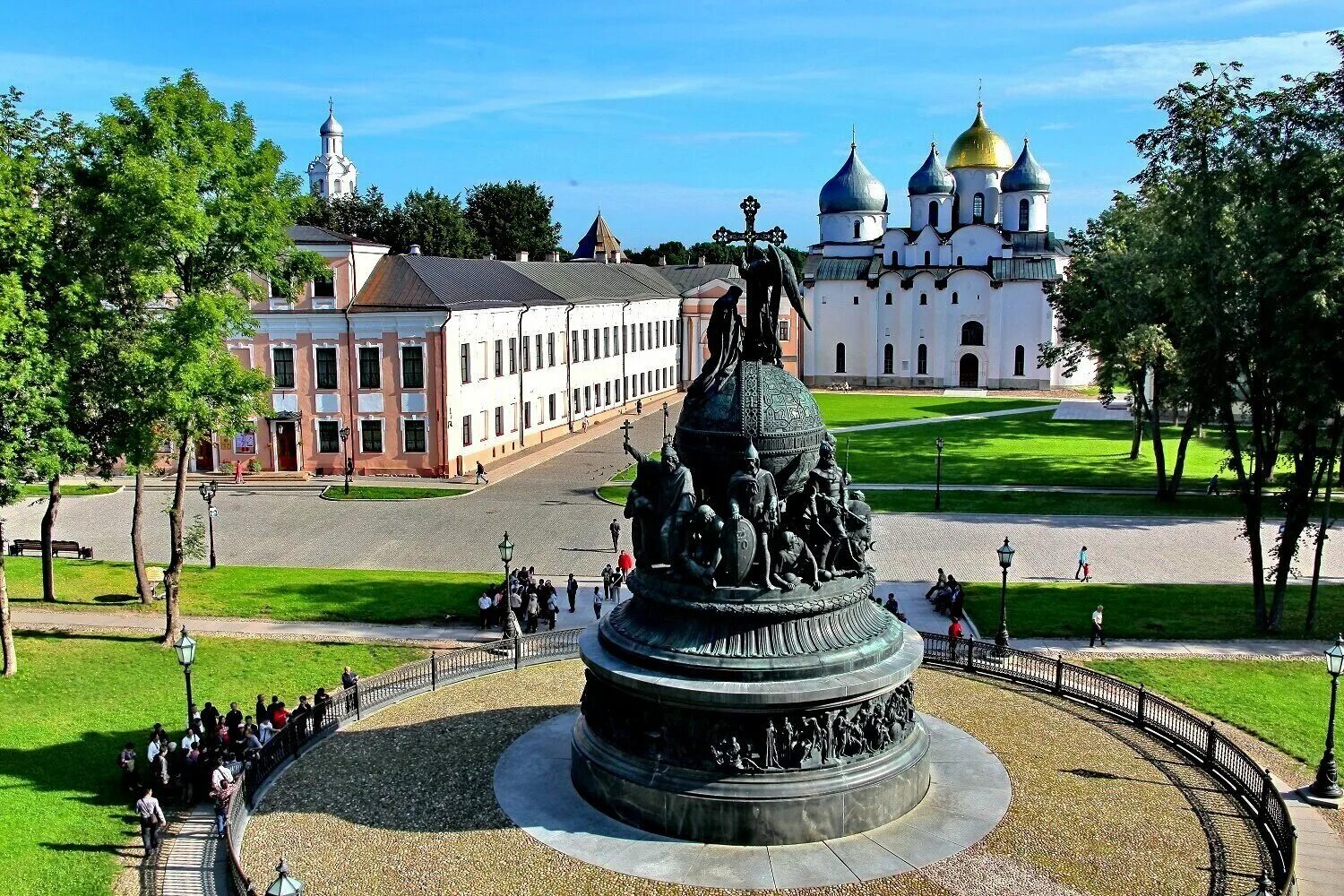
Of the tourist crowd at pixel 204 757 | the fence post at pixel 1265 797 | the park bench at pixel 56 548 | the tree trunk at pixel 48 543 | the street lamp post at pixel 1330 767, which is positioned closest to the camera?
the fence post at pixel 1265 797

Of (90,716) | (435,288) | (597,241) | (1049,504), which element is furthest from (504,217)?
(90,716)

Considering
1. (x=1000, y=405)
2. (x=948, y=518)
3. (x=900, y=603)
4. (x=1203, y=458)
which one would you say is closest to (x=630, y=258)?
(x=1000, y=405)

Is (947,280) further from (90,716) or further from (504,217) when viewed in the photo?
(90,716)

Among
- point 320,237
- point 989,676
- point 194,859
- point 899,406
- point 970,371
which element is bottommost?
point 194,859

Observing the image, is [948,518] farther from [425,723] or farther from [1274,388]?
[425,723]

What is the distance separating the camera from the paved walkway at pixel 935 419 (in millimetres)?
65844

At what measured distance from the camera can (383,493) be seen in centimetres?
4512

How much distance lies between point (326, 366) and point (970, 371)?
60.8 meters

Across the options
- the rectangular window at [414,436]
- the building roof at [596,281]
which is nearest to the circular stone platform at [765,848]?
the rectangular window at [414,436]

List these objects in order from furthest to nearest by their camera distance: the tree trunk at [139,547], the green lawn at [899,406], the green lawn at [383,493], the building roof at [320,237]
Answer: the green lawn at [899,406] < the building roof at [320,237] < the green lawn at [383,493] < the tree trunk at [139,547]

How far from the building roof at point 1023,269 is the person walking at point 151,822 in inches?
3324

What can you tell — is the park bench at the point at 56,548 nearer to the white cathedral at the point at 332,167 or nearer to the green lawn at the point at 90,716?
the green lawn at the point at 90,716

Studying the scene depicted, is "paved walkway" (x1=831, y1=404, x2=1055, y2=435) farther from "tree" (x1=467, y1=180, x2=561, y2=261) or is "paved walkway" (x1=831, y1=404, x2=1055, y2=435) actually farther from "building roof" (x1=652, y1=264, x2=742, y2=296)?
"tree" (x1=467, y1=180, x2=561, y2=261)

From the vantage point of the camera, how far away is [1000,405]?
78.9 m
